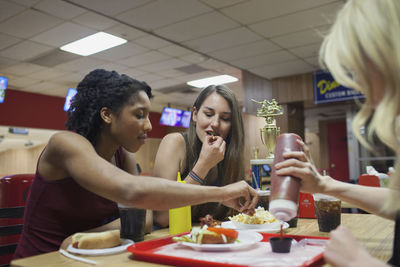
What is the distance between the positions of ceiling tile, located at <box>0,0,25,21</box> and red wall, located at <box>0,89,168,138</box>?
3.66 metres

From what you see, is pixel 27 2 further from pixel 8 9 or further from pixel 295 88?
pixel 295 88

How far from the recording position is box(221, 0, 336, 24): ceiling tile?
4.04 m

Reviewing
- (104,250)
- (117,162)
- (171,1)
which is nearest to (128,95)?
(117,162)

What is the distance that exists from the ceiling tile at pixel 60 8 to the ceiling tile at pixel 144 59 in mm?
1618

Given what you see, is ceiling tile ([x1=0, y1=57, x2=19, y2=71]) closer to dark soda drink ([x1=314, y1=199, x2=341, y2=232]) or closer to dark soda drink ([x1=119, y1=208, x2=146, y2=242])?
dark soda drink ([x1=119, y1=208, x2=146, y2=242])

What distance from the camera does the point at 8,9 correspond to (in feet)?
13.2

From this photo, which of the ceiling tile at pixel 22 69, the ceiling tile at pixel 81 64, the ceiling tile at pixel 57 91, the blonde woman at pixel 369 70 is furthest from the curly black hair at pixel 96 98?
the ceiling tile at pixel 57 91

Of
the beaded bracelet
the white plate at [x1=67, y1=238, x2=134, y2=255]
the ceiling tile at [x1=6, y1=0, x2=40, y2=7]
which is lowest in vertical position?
the white plate at [x1=67, y1=238, x2=134, y2=255]

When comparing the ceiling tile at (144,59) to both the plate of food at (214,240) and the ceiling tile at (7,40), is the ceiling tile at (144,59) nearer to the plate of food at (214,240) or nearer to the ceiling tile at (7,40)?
the ceiling tile at (7,40)

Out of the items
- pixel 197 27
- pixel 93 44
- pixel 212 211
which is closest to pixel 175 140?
pixel 212 211

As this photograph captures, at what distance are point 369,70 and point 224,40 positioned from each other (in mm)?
4577

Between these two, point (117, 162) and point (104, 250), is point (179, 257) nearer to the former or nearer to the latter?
point (104, 250)

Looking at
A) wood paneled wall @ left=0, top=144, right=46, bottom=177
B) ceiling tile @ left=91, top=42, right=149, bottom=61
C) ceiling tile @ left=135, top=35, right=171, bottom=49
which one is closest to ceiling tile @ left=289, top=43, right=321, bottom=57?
ceiling tile @ left=135, top=35, right=171, bottom=49

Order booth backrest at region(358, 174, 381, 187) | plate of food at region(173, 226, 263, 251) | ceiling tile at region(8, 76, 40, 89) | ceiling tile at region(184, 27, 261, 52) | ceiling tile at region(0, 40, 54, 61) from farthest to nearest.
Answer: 1. ceiling tile at region(8, 76, 40, 89)
2. ceiling tile at region(0, 40, 54, 61)
3. ceiling tile at region(184, 27, 261, 52)
4. booth backrest at region(358, 174, 381, 187)
5. plate of food at region(173, 226, 263, 251)
